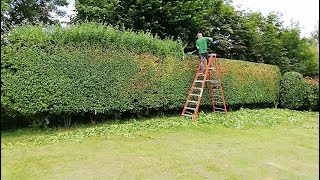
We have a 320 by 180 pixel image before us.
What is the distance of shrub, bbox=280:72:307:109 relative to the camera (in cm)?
1245

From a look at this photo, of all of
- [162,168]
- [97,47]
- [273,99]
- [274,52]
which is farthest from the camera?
[274,52]

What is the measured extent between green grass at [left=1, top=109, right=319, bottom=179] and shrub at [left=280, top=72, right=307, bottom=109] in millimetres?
5413

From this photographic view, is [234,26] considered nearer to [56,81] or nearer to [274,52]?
[274,52]

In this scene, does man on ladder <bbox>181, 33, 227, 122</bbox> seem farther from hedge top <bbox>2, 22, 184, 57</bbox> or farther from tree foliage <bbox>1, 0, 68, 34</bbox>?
tree foliage <bbox>1, 0, 68, 34</bbox>

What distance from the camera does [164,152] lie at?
15.7 ft

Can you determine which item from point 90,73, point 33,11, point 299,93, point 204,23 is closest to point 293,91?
point 299,93

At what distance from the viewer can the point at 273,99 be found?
12.5m

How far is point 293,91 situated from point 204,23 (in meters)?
5.01

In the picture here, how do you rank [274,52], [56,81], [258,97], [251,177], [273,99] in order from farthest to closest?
[274,52] < [273,99] < [258,97] < [56,81] < [251,177]

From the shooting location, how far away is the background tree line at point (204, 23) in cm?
1134

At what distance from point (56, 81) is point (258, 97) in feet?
27.1

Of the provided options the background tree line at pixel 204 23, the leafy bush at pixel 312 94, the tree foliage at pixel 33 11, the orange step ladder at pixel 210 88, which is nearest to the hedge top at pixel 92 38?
the orange step ladder at pixel 210 88

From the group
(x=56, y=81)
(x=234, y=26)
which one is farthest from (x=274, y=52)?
(x=56, y=81)

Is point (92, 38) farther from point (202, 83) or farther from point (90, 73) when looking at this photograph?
point (202, 83)
